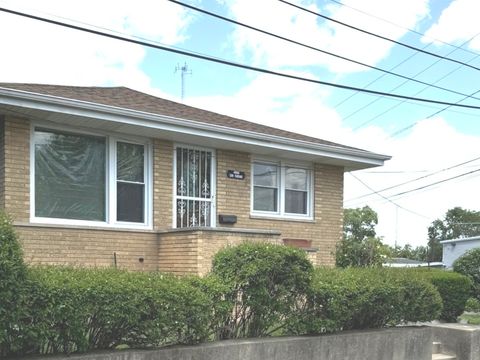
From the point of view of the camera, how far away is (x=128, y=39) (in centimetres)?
915

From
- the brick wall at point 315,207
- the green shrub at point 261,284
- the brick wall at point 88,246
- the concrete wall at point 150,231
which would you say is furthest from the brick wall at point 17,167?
the green shrub at point 261,284

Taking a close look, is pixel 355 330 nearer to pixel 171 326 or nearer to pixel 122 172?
pixel 171 326

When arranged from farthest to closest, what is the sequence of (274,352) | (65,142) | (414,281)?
1. (65,142)
2. (414,281)
3. (274,352)

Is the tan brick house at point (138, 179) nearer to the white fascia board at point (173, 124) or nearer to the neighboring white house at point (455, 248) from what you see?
the white fascia board at point (173, 124)

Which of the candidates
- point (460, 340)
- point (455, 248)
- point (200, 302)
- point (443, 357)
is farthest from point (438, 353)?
point (455, 248)

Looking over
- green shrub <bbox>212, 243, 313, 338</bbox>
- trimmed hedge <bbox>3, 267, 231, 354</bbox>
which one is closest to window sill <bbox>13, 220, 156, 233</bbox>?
→ green shrub <bbox>212, 243, 313, 338</bbox>

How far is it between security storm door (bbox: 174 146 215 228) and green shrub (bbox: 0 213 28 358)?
6980mm

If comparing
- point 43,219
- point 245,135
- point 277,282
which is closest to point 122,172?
point 43,219

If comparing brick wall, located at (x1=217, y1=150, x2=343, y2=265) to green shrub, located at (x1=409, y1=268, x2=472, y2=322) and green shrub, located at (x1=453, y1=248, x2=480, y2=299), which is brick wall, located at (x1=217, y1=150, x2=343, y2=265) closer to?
green shrub, located at (x1=409, y1=268, x2=472, y2=322)

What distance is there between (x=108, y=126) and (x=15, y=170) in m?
1.75

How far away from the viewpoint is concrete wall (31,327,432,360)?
5930 millimetres

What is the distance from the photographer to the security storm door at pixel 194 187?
1199 centimetres

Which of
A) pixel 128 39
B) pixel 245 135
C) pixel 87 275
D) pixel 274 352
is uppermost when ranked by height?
pixel 128 39

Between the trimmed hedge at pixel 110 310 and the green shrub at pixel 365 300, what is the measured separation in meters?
1.68
